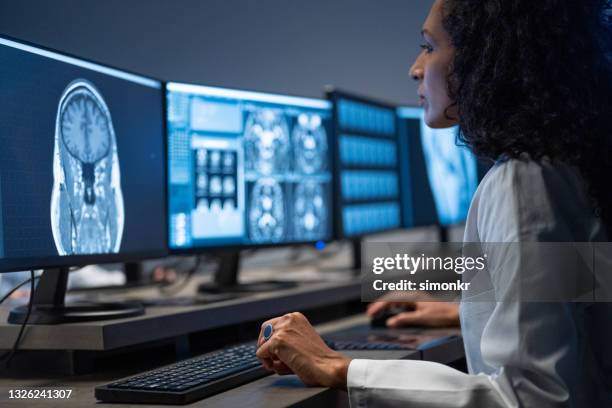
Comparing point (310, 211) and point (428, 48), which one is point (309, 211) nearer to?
point (310, 211)

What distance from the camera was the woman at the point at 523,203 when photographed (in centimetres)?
96

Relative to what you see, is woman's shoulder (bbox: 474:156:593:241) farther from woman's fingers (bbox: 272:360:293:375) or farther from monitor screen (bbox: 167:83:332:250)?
monitor screen (bbox: 167:83:332:250)

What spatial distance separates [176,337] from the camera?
4.92ft

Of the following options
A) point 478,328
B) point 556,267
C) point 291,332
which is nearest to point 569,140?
point 556,267

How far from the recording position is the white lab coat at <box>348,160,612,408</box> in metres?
0.94

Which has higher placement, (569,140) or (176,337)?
(569,140)

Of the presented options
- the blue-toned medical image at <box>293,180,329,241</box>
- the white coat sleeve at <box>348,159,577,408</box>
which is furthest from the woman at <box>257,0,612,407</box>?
the blue-toned medical image at <box>293,180,329,241</box>

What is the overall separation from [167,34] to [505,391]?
6.63ft

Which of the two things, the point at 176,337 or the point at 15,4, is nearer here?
the point at 176,337

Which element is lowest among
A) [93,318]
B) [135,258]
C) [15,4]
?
[93,318]

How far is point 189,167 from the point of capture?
1.77 metres

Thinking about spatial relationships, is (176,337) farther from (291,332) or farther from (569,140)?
(569,140)

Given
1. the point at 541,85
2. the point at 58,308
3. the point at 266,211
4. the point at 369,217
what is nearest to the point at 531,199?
the point at 541,85

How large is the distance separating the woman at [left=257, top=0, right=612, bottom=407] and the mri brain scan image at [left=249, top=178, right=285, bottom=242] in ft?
2.55
